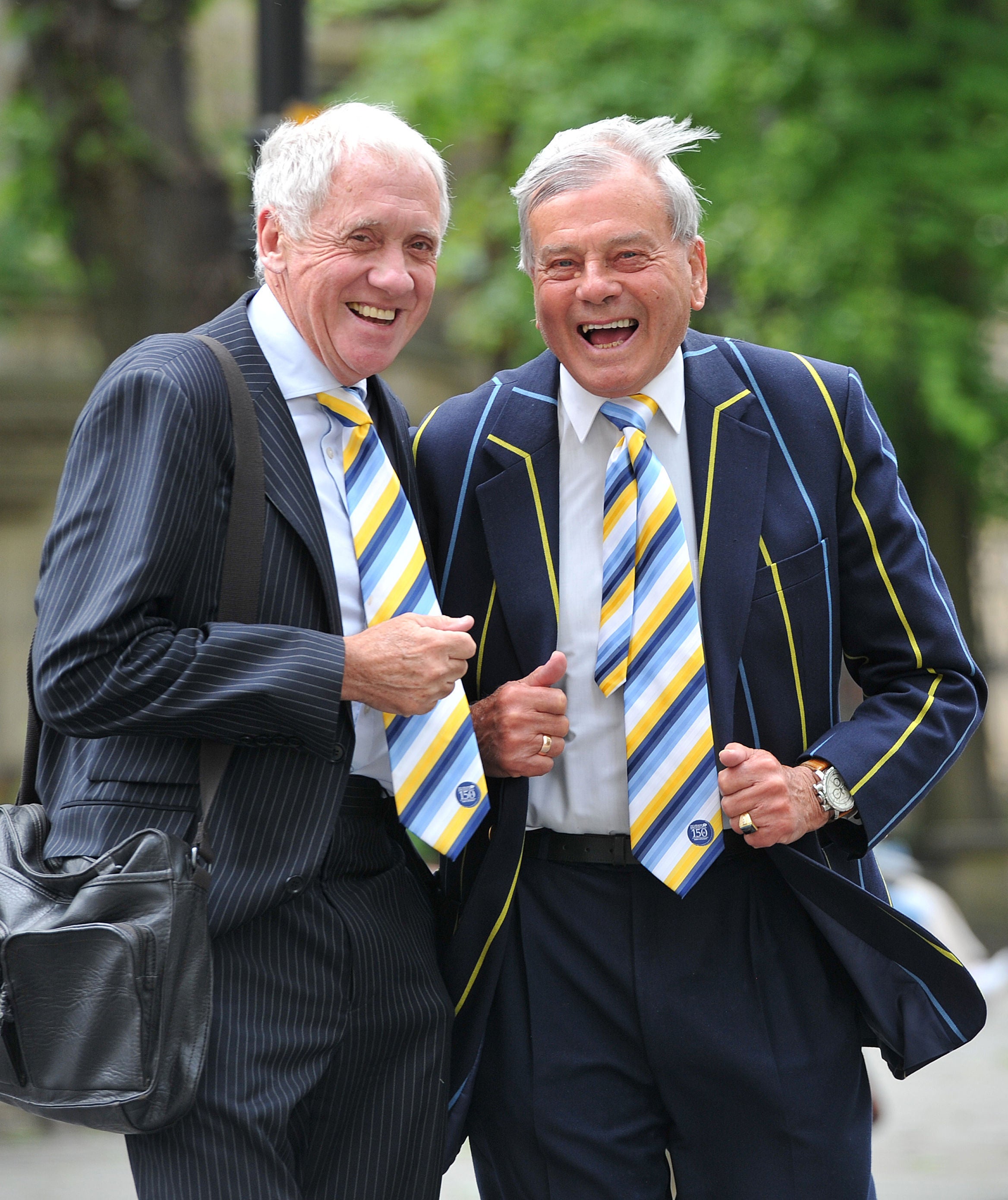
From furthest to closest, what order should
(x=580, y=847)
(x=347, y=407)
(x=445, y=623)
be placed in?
(x=580, y=847) < (x=347, y=407) < (x=445, y=623)

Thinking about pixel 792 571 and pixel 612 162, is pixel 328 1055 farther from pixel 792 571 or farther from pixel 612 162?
pixel 612 162

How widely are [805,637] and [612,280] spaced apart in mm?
669

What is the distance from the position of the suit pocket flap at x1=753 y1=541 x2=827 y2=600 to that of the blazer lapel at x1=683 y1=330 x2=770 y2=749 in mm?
20

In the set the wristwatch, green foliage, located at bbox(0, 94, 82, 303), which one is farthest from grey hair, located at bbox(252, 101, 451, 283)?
green foliage, located at bbox(0, 94, 82, 303)

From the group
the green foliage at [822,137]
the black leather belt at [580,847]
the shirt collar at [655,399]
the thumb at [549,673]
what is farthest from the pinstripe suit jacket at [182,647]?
the green foliage at [822,137]

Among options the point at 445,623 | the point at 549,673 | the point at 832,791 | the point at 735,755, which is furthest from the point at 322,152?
the point at 832,791

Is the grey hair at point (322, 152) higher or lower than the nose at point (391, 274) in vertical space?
higher

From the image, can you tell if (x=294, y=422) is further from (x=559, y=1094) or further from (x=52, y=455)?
(x=52, y=455)

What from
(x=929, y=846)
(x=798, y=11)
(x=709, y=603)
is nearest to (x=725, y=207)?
(x=798, y=11)

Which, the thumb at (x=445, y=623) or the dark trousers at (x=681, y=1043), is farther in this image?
the dark trousers at (x=681, y=1043)

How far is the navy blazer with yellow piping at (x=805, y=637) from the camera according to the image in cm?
269

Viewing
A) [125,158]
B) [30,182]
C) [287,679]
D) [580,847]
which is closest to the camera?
[287,679]

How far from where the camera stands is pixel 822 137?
931cm

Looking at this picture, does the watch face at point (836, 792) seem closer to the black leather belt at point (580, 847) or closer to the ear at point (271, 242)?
the black leather belt at point (580, 847)
